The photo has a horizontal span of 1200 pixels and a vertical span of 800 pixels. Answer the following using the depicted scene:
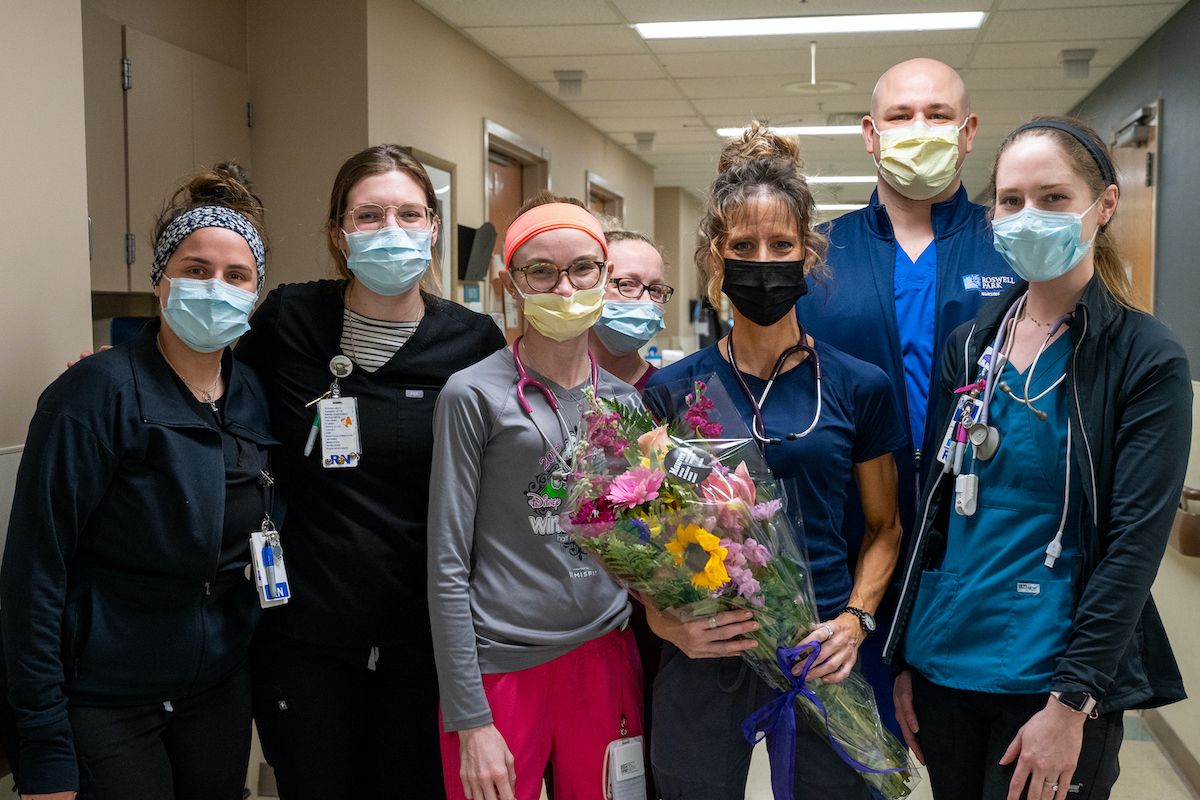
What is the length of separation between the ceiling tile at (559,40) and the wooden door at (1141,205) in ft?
8.90

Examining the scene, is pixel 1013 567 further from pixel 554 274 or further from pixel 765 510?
pixel 554 274

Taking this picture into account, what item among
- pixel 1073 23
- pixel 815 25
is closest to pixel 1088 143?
pixel 815 25

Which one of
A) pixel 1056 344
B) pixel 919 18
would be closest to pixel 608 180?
pixel 919 18

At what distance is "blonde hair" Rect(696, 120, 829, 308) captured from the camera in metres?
1.88

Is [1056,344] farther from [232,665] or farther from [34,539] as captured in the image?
[34,539]

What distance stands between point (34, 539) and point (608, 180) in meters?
7.81

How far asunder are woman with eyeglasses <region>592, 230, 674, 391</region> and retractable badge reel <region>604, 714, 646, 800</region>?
0.96 metres

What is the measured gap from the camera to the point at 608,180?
9.13m

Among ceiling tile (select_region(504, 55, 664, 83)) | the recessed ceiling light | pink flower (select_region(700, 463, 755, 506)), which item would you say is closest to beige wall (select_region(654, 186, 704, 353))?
the recessed ceiling light

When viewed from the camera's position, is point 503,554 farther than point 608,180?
No

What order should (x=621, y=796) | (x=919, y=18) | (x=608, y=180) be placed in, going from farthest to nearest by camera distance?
(x=608, y=180) → (x=919, y=18) → (x=621, y=796)

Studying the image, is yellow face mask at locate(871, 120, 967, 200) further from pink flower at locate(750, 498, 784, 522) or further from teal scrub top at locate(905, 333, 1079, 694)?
pink flower at locate(750, 498, 784, 522)

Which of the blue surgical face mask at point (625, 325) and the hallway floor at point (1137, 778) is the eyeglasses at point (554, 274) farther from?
the hallway floor at point (1137, 778)

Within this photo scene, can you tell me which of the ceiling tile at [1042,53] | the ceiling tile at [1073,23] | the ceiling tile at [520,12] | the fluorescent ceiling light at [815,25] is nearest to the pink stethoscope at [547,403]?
the ceiling tile at [520,12]
